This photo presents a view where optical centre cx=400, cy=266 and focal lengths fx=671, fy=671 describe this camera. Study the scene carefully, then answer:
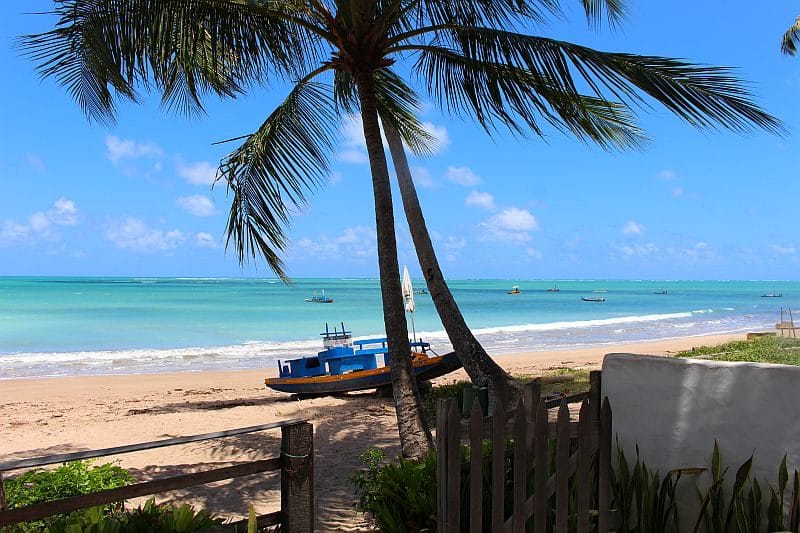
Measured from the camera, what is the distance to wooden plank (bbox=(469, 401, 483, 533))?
277 cm

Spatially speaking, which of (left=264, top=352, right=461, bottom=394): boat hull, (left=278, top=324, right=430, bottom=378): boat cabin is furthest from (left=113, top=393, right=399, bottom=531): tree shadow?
(left=278, top=324, right=430, bottom=378): boat cabin

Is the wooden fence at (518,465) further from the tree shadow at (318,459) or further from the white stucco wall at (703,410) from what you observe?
the tree shadow at (318,459)

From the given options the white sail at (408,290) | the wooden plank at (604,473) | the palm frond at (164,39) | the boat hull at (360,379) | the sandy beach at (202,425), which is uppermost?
the palm frond at (164,39)

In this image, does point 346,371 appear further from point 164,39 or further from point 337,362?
point 164,39

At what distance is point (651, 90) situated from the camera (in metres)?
5.17

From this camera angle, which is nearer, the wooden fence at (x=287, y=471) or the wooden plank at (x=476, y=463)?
the wooden plank at (x=476, y=463)

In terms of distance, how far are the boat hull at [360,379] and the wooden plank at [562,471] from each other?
8.22 meters

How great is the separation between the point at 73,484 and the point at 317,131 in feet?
17.6

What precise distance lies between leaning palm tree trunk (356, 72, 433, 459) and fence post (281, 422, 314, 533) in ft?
8.79

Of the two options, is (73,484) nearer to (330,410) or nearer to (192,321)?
(330,410)

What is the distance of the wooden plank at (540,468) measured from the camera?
2869mm

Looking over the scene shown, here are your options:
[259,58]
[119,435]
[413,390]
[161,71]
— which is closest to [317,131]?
[259,58]

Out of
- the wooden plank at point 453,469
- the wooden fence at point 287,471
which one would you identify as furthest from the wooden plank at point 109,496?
the wooden plank at point 453,469

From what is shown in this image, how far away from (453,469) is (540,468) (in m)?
0.37
